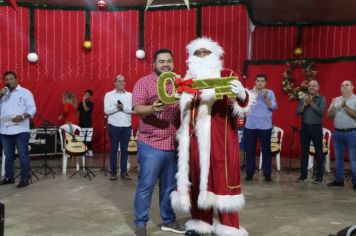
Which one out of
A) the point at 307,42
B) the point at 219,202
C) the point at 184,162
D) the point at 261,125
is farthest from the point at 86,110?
the point at 219,202

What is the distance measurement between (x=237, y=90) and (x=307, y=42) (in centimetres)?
720

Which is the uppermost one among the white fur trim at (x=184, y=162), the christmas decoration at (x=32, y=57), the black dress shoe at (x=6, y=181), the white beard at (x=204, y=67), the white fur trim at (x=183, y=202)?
the christmas decoration at (x=32, y=57)

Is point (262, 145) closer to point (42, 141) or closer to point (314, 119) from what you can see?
point (314, 119)

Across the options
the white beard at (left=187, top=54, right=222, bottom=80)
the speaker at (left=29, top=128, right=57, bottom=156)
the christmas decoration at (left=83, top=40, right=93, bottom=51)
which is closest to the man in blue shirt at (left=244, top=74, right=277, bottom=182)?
the white beard at (left=187, top=54, right=222, bottom=80)

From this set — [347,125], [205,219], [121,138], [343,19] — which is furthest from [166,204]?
[343,19]

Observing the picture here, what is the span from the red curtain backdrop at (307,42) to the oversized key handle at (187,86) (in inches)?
269

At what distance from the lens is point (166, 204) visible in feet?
12.9

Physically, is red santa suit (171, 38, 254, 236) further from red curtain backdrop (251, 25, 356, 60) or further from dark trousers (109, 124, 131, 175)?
red curtain backdrop (251, 25, 356, 60)

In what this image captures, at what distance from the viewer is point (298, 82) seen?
9266 millimetres

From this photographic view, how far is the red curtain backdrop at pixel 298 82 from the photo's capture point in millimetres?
8938

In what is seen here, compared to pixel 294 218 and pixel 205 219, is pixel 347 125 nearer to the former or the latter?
pixel 294 218

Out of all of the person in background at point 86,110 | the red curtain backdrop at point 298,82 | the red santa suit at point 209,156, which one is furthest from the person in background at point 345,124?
the person in background at point 86,110

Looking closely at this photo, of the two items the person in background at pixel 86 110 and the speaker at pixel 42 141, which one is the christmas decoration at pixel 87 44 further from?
the speaker at pixel 42 141

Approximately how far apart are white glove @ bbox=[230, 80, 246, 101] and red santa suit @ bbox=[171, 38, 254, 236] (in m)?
0.04
